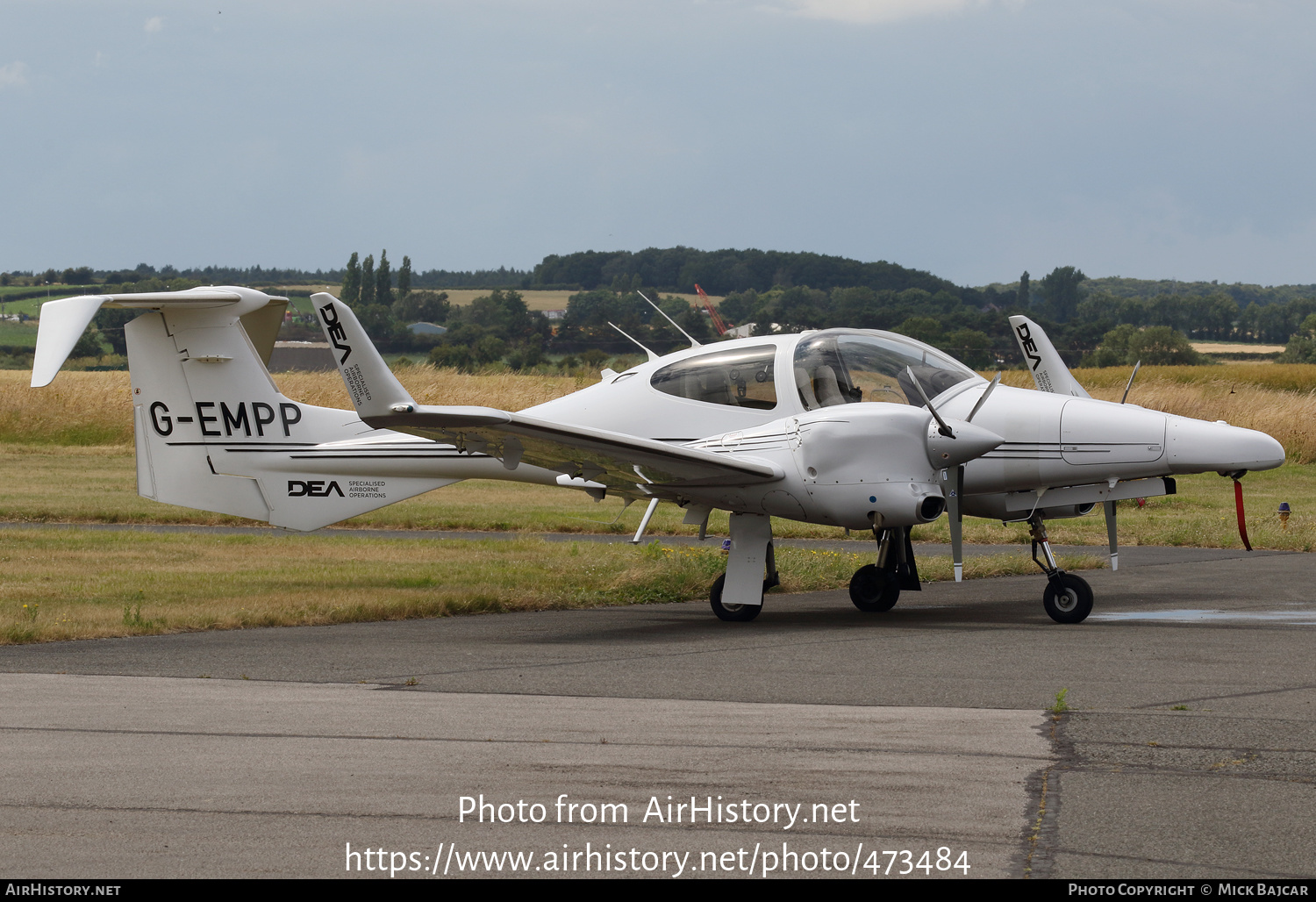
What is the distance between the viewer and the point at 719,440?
11.5 m

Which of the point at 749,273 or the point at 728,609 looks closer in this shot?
the point at 728,609

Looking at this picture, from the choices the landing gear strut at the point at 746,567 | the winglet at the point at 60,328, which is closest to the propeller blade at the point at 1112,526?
the landing gear strut at the point at 746,567

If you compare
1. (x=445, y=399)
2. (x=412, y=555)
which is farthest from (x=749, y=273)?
Answer: (x=412, y=555)

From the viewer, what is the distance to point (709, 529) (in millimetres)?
20594

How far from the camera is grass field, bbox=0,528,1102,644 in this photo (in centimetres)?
1138

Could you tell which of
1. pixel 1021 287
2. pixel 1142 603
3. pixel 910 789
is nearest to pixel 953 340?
pixel 1142 603

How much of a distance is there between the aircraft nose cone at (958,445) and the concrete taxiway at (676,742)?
1.45 metres

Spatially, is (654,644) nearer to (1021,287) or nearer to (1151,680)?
(1151,680)

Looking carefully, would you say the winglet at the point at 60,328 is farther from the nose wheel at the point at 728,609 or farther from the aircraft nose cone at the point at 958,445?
the aircraft nose cone at the point at 958,445

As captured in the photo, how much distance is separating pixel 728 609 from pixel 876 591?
164 centimetres

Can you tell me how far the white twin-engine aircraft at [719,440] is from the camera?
34.8 feet

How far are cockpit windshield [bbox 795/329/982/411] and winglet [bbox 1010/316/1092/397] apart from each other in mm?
3526

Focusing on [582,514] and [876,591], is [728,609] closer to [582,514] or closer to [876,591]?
[876,591]

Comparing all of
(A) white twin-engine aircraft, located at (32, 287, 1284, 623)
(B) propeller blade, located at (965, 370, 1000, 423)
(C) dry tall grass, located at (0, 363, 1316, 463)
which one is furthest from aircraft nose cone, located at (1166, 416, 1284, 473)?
(C) dry tall grass, located at (0, 363, 1316, 463)
